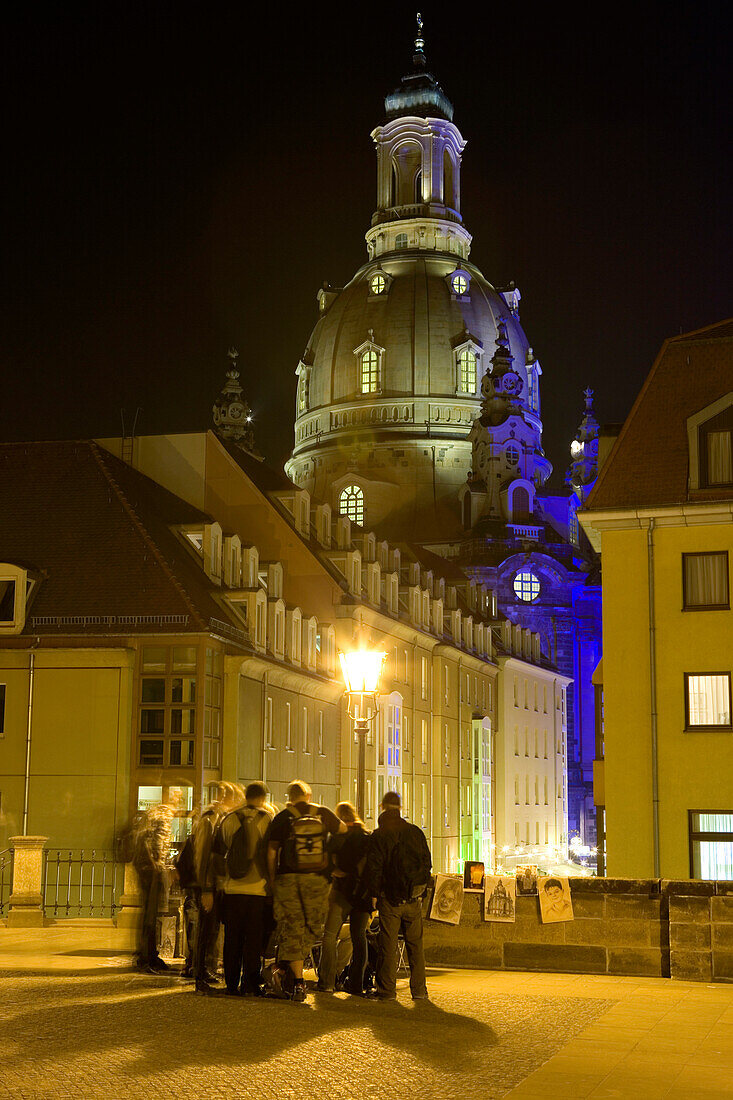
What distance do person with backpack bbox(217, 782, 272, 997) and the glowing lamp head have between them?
10118 millimetres

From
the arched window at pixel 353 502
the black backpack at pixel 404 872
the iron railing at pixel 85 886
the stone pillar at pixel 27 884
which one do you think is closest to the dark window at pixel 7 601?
the iron railing at pixel 85 886

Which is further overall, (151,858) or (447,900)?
(447,900)

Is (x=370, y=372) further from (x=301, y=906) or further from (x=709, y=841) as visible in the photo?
(x=301, y=906)

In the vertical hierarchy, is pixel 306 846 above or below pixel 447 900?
above

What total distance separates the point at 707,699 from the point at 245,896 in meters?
15.6

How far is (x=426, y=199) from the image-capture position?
136125 millimetres

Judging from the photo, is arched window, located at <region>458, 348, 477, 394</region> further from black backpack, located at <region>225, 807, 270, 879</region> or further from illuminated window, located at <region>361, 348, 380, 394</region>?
black backpack, located at <region>225, 807, 270, 879</region>

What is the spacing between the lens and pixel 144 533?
37188 millimetres

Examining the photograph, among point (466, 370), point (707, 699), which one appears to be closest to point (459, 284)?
point (466, 370)

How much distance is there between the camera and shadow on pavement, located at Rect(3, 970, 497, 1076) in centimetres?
1114

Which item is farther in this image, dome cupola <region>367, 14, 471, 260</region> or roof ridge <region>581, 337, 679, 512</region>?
dome cupola <region>367, 14, 471, 260</region>

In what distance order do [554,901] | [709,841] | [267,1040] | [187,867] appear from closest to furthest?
[267,1040] → [187,867] → [554,901] → [709,841]

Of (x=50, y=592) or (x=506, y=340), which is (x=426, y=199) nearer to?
(x=506, y=340)

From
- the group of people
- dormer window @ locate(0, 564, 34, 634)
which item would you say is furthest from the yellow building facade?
dormer window @ locate(0, 564, 34, 634)
